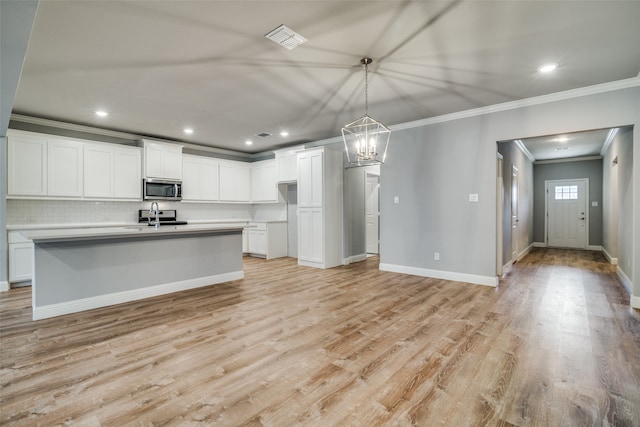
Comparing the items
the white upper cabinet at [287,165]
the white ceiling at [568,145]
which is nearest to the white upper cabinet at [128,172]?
the white upper cabinet at [287,165]

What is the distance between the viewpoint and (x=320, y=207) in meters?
6.03

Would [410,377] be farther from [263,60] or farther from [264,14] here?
[263,60]

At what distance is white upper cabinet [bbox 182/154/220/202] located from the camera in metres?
6.74

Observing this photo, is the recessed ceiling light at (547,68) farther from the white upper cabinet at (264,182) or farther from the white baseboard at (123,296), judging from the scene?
the white upper cabinet at (264,182)

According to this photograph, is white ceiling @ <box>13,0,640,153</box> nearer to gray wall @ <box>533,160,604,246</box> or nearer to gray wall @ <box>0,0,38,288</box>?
gray wall @ <box>0,0,38,288</box>

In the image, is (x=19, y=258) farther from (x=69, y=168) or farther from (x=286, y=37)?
(x=286, y=37)

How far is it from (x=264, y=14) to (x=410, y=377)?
2979 mm

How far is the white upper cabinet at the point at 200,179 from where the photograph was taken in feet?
22.1

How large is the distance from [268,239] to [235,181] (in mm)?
1839

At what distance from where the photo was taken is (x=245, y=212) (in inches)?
326

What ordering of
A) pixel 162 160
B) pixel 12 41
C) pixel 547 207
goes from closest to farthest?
1. pixel 12 41
2. pixel 162 160
3. pixel 547 207

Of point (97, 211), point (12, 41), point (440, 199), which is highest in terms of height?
point (12, 41)

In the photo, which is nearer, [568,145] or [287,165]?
[568,145]

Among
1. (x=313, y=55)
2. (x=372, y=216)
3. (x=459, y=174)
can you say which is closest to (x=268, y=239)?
(x=372, y=216)
